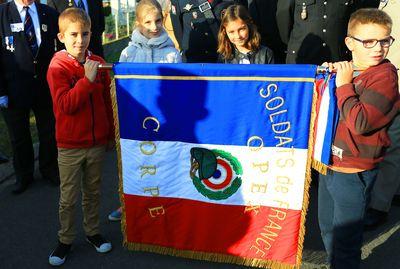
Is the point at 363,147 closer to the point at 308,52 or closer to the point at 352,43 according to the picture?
the point at 352,43

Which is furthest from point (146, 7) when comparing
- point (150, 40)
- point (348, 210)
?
point (348, 210)

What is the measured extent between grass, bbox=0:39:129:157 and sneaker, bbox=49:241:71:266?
2.54 m

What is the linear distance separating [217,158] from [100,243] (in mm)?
1209

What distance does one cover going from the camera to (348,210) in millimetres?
2354

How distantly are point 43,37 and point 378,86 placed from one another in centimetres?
326

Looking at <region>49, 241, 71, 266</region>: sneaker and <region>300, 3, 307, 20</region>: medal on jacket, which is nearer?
<region>49, 241, 71, 266</region>: sneaker

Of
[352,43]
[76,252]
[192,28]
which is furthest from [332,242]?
[192,28]

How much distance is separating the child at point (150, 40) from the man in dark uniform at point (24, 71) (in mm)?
1324

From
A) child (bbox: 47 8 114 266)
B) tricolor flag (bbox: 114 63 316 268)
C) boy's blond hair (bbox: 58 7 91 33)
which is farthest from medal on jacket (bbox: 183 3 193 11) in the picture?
tricolor flag (bbox: 114 63 316 268)

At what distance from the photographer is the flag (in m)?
2.32

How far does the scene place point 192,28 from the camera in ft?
13.0

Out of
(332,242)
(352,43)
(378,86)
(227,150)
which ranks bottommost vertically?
(332,242)

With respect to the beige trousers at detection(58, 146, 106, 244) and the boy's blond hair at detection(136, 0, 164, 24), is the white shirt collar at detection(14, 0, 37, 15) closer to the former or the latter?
the boy's blond hair at detection(136, 0, 164, 24)

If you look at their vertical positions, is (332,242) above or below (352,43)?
below
